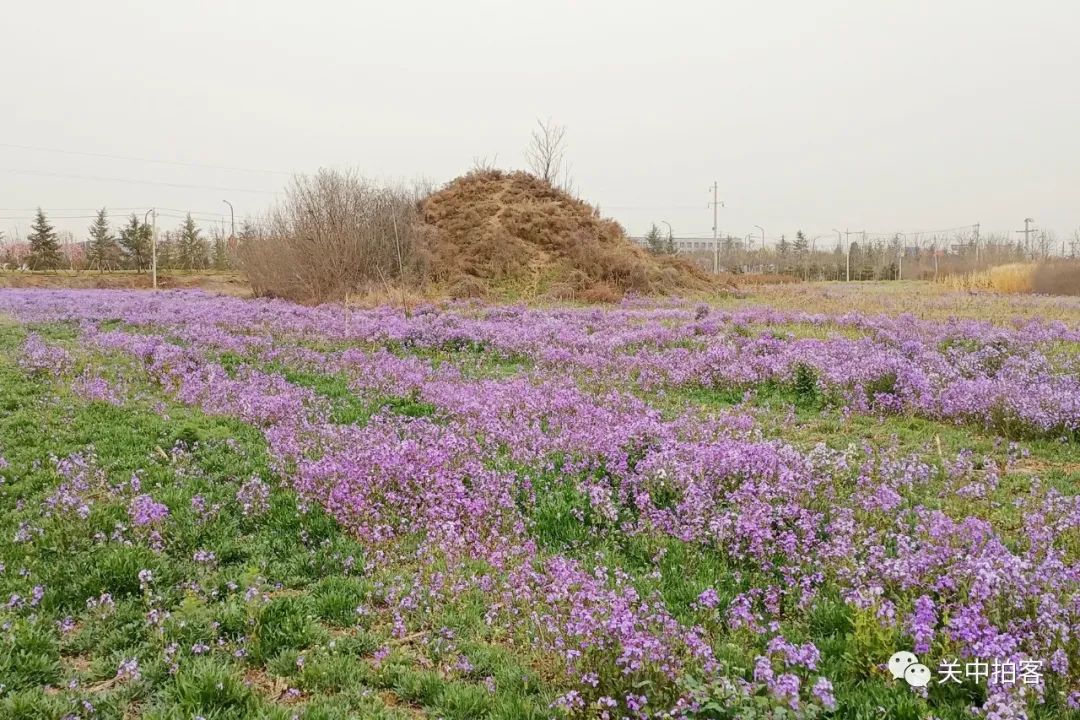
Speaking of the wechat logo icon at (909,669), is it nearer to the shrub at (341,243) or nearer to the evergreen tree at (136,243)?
the shrub at (341,243)

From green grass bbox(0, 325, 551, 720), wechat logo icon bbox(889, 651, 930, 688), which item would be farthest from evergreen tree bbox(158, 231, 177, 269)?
wechat logo icon bbox(889, 651, 930, 688)

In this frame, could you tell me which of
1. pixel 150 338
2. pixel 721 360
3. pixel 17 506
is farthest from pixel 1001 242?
pixel 17 506

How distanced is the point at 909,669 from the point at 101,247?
8128cm

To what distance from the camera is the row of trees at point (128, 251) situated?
66.4 m

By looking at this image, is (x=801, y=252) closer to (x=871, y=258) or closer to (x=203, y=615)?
(x=871, y=258)

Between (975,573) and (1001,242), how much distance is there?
86.9m

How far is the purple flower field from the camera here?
3943 mm

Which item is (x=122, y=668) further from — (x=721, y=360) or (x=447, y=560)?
(x=721, y=360)

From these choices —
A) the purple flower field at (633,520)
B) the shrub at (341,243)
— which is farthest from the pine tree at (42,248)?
the purple flower field at (633,520)

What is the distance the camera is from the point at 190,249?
2758 inches

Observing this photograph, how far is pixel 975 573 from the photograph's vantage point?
15.0 ft

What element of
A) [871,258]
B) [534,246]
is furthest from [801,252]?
[534,246]

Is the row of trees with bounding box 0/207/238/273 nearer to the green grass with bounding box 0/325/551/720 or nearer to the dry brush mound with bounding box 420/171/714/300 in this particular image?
the dry brush mound with bounding box 420/171/714/300

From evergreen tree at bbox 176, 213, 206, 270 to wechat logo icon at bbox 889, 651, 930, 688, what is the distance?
75297 millimetres
